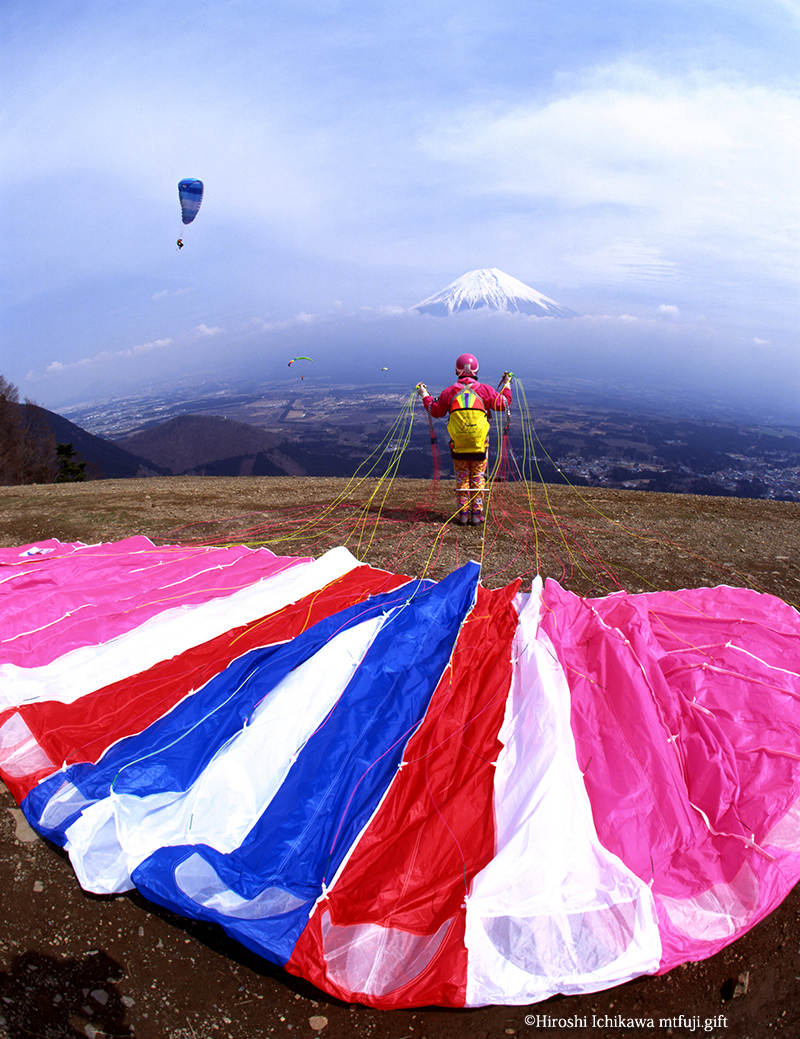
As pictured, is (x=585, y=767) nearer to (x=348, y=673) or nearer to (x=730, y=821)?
(x=730, y=821)

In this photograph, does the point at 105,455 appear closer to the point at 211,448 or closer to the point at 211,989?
the point at 211,448

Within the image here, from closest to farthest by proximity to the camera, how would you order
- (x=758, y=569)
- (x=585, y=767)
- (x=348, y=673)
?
(x=585, y=767)
(x=348, y=673)
(x=758, y=569)

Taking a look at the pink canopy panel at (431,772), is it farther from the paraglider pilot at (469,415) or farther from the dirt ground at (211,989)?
the paraglider pilot at (469,415)

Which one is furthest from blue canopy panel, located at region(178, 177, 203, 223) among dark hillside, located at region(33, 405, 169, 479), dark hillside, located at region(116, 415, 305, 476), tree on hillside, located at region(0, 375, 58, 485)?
dark hillside, located at region(33, 405, 169, 479)

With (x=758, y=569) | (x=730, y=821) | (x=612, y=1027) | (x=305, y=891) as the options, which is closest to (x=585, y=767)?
(x=730, y=821)

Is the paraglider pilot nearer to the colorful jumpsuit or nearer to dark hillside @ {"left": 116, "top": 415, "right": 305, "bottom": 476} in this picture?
the colorful jumpsuit

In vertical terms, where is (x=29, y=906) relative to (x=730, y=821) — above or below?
below
